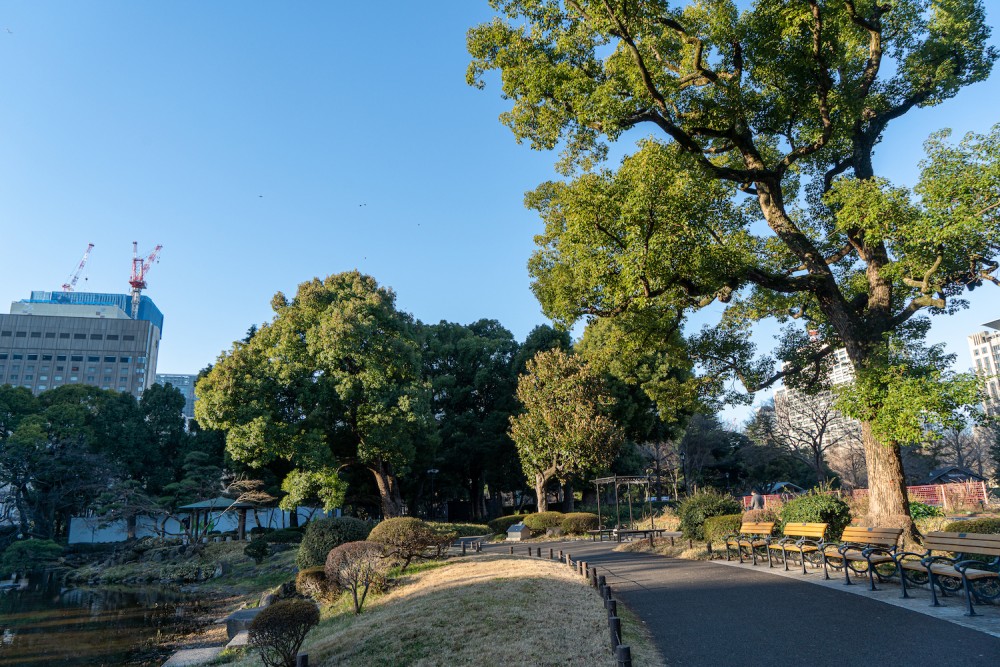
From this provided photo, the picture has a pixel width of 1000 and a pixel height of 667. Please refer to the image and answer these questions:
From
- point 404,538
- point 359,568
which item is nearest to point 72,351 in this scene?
point 404,538

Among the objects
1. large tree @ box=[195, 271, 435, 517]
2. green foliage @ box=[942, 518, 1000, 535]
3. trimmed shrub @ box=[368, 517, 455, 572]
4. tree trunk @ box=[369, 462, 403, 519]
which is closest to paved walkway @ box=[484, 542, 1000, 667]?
green foliage @ box=[942, 518, 1000, 535]

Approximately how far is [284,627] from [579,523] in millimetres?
18562

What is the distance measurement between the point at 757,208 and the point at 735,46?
4.94m

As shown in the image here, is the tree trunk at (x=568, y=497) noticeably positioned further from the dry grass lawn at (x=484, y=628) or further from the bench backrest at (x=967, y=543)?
the bench backrest at (x=967, y=543)

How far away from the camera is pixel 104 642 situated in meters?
14.3

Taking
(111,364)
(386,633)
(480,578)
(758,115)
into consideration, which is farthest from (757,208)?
(111,364)

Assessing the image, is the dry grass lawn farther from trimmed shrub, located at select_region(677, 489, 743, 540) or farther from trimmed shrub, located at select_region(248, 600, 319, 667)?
trimmed shrub, located at select_region(677, 489, 743, 540)

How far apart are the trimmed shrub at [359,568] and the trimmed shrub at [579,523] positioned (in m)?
13.4

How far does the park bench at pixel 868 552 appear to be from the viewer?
373 inches

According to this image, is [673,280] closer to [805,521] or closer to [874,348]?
[874,348]

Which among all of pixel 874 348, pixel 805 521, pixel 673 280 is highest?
pixel 673 280

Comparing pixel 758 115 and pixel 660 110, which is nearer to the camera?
pixel 660 110

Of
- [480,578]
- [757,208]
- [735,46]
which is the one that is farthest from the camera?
[757,208]

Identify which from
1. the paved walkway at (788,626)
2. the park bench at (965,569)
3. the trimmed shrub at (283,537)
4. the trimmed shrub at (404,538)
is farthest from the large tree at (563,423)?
the park bench at (965,569)
